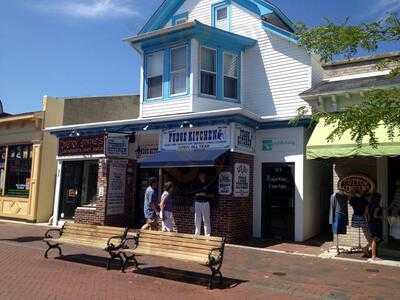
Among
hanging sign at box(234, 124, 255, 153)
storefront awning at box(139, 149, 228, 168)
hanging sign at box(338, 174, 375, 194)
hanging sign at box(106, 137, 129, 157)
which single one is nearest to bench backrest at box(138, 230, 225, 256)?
storefront awning at box(139, 149, 228, 168)

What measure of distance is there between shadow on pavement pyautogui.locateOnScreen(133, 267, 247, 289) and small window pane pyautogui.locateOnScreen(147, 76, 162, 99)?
837cm

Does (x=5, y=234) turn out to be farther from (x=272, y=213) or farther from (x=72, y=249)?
(x=272, y=213)

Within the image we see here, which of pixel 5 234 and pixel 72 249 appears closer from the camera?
pixel 72 249

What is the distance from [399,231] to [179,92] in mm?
8252

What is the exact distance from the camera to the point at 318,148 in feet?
42.3

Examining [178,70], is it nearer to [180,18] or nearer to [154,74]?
[154,74]

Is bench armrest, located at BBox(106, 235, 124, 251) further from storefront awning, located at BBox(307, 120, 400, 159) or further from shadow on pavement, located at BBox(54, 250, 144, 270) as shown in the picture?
storefront awning, located at BBox(307, 120, 400, 159)

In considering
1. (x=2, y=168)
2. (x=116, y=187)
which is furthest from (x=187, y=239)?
(x=2, y=168)

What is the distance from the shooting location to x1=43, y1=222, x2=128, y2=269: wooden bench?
33.6 feet

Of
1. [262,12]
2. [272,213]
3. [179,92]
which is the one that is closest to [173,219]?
[272,213]

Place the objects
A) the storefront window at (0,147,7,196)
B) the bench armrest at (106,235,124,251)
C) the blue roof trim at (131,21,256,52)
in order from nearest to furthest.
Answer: the bench armrest at (106,235,124,251) → the blue roof trim at (131,21,256,52) → the storefront window at (0,147,7,196)

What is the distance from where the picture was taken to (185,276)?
31.5ft

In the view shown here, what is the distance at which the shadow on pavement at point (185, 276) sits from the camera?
354 inches

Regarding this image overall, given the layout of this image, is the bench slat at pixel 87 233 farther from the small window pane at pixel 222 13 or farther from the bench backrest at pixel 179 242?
the small window pane at pixel 222 13
